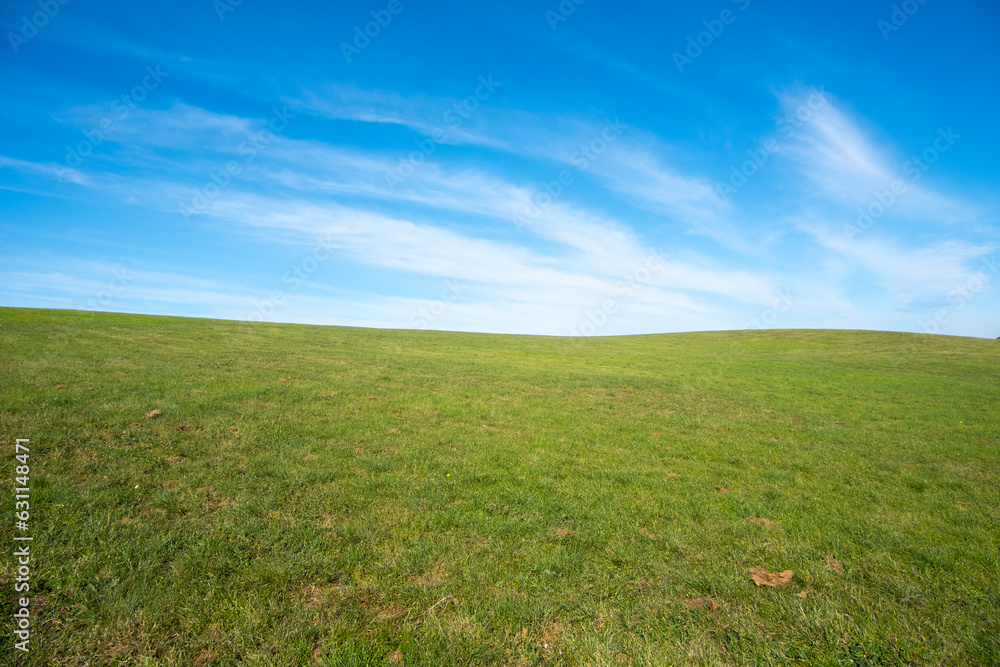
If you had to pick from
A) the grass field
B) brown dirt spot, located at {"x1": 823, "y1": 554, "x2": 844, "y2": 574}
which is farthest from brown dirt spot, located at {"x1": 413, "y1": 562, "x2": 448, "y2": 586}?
brown dirt spot, located at {"x1": 823, "y1": 554, "x2": 844, "y2": 574}

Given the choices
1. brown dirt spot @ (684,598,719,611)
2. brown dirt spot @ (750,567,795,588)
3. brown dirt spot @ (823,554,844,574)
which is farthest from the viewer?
brown dirt spot @ (823,554,844,574)

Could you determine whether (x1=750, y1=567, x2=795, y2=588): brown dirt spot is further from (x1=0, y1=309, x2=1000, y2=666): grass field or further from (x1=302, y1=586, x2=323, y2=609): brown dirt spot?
(x1=302, y1=586, x2=323, y2=609): brown dirt spot

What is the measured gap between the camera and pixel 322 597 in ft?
18.1

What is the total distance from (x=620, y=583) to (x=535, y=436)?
775 centimetres

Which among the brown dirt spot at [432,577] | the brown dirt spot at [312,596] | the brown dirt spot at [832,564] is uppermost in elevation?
the brown dirt spot at [832,564]

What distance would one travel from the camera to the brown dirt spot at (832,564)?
6.62 m

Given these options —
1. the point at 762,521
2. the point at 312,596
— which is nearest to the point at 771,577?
the point at 762,521

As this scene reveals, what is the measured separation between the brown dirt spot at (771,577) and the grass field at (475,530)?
83 mm

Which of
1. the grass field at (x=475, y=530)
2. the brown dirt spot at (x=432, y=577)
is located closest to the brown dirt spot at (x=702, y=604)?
the grass field at (x=475, y=530)

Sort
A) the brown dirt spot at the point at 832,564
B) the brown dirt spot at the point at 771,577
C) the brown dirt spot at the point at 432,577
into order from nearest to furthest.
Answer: the brown dirt spot at the point at 432,577 < the brown dirt spot at the point at 771,577 < the brown dirt spot at the point at 832,564

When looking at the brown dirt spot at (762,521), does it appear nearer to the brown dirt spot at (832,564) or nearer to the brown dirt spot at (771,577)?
the brown dirt spot at (832,564)

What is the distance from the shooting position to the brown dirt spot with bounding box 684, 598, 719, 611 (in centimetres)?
566

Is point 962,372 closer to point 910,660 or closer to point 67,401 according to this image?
point 910,660

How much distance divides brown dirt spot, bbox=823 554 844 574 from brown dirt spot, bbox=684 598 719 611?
2.37m
